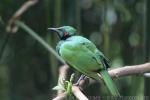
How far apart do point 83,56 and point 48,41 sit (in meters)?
1.36

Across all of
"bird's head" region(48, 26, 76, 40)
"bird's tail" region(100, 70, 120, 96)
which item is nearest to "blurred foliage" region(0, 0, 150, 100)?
"bird's head" region(48, 26, 76, 40)

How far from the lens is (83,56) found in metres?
1.46

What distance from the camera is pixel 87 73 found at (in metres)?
1.41

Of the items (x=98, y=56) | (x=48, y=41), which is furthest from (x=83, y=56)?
(x=48, y=41)

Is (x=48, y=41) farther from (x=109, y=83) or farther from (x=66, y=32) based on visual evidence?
(x=109, y=83)

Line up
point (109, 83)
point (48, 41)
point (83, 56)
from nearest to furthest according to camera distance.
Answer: point (109, 83) → point (83, 56) → point (48, 41)

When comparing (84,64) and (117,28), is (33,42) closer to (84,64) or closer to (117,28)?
(117,28)

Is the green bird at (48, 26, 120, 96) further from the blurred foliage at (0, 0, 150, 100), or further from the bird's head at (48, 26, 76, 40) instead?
the blurred foliage at (0, 0, 150, 100)

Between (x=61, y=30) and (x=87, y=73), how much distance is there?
18 centimetres

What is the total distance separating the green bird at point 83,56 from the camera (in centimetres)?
139

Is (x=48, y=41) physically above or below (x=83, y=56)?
below

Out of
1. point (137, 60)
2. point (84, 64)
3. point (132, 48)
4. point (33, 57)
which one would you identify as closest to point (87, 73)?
point (84, 64)

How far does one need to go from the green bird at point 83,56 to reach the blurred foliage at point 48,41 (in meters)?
1.13

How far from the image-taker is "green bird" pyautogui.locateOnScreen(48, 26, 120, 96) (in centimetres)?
139
